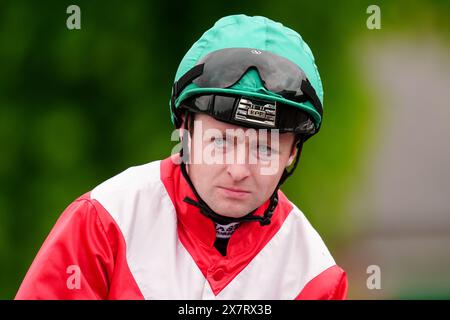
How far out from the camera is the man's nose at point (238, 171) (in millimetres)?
2248

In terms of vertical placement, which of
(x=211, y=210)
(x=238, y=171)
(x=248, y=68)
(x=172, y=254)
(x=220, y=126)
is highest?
(x=248, y=68)

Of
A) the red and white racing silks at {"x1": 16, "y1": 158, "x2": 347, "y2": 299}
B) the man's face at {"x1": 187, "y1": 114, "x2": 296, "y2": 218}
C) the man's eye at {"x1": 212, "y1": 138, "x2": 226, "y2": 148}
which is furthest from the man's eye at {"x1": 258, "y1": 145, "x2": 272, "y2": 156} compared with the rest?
the red and white racing silks at {"x1": 16, "y1": 158, "x2": 347, "y2": 299}

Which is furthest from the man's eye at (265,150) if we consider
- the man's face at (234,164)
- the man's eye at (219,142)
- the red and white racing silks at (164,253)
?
the red and white racing silks at (164,253)

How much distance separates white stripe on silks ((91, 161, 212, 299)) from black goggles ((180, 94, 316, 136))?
1.08ft

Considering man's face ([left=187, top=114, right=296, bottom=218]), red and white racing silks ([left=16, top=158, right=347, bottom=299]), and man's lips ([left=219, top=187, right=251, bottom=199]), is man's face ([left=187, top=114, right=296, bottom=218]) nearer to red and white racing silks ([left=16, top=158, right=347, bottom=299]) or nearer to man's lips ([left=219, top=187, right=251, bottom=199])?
man's lips ([left=219, top=187, right=251, bottom=199])

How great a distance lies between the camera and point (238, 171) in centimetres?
225

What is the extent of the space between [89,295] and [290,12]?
2.54 m

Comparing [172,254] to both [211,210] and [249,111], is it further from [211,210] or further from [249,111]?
[249,111]

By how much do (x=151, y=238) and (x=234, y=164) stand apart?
35 cm

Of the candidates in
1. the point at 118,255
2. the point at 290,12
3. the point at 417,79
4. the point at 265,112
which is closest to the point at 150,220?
the point at 118,255

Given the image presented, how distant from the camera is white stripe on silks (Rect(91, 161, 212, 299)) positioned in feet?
7.58

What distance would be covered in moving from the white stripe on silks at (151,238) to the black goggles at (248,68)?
1.24 ft

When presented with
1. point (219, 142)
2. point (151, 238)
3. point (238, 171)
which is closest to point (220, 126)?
point (219, 142)

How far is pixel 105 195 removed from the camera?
2.35 metres
